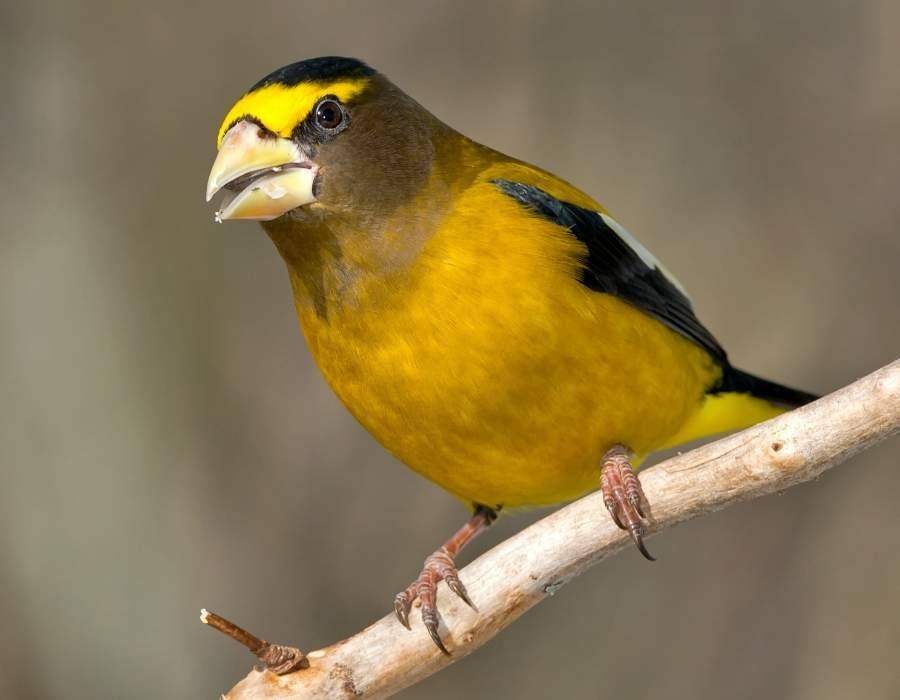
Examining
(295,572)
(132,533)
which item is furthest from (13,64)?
(295,572)

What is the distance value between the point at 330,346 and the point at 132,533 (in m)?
3.03

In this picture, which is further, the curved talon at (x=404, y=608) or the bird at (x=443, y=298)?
the curved talon at (x=404, y=608)

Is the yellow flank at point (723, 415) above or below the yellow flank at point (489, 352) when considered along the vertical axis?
below

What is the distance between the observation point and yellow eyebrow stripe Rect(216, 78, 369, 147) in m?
3.46

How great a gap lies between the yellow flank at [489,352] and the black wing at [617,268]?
57 mm

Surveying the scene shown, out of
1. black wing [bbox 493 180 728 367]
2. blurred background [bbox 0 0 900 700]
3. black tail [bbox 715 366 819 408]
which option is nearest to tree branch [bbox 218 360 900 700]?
black wing [bbox 493 180 728 367]

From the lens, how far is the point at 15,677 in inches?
245

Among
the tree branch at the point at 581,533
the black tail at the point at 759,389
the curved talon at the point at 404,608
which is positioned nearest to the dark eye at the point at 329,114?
the tree branch at the point at 581,533

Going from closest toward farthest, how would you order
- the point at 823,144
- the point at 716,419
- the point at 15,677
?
the point at 716,419
the point at 15,677
the point at 823,144

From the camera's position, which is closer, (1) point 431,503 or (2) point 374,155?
(2) point 374,155

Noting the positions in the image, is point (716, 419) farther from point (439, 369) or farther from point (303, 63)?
point (303, 63)

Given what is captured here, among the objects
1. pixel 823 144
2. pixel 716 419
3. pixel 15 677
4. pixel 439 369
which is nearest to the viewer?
pixel 439 369

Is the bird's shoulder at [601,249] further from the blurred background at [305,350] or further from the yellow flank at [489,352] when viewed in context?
the blurred background at [305,350]

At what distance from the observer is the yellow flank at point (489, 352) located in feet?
11.9
